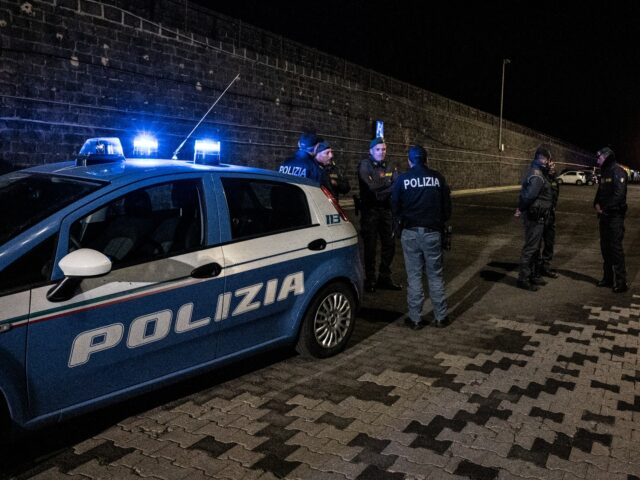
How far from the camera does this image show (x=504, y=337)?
533 centimetres

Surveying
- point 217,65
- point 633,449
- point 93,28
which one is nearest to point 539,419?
point 633,449

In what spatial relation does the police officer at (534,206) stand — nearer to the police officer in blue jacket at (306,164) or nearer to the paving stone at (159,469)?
the police officer in blue jacket at (306,164)

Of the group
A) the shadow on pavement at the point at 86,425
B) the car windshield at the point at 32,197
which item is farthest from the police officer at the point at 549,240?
the car windshield at the point at 32,197

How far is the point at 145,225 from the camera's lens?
342cm

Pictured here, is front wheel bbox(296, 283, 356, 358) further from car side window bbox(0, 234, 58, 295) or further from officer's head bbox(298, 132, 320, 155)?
officer's head bbox(298, 132, 320, 155)

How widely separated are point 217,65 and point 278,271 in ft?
36.0

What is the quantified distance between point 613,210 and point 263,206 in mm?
5318

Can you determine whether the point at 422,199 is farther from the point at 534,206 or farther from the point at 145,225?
the point at 145,225

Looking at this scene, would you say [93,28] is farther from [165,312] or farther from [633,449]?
[633,449]

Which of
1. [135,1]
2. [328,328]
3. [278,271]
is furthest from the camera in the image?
[135,1]

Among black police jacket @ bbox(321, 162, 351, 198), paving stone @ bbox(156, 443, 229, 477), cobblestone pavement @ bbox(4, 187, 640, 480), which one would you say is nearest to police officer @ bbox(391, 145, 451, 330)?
cobblestone pavement @ bbox(4, 187, 640, 480)

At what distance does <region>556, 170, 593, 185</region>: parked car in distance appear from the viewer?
44000 mm

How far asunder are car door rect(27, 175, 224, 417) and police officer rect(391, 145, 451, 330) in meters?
2.34

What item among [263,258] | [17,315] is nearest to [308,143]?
[263,258]
